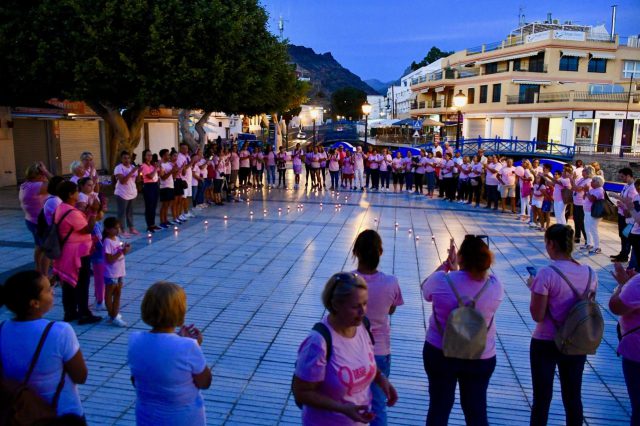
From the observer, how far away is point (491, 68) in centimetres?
4853

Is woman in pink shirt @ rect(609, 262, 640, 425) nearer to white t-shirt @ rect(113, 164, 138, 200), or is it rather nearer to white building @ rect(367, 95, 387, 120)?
white t-shirt @ rect(113, 164, 138, 200)

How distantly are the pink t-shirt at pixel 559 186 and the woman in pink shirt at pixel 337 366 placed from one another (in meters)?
10.8

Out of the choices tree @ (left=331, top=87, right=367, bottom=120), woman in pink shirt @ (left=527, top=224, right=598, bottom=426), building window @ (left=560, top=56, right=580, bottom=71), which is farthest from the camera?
tree @ (left=331, top=87, right=367, bottom=120)

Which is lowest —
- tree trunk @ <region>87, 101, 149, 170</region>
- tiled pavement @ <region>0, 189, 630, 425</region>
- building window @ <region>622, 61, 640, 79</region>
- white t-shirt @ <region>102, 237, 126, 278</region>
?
tiled pavement @ <region>0, 189, 630, 425</region>

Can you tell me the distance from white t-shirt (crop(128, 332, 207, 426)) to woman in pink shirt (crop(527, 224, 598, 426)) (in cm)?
234

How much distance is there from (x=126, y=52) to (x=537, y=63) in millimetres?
38935

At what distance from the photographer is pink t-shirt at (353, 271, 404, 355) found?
3.59 meters

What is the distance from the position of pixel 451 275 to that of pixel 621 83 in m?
48.1

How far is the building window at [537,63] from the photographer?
43.6 metres

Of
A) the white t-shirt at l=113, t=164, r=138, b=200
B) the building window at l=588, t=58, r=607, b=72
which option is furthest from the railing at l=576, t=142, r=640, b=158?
the white t-shirt at l=113, t=164, r=138, b=200

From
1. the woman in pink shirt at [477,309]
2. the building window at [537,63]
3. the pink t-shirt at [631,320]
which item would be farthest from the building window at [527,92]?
the woman in pink shirt at [477,309]

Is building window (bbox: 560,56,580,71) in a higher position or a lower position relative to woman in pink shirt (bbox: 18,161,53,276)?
higher

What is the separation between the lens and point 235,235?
38.2 feet

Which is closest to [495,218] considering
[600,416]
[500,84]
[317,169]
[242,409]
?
[317,169]
